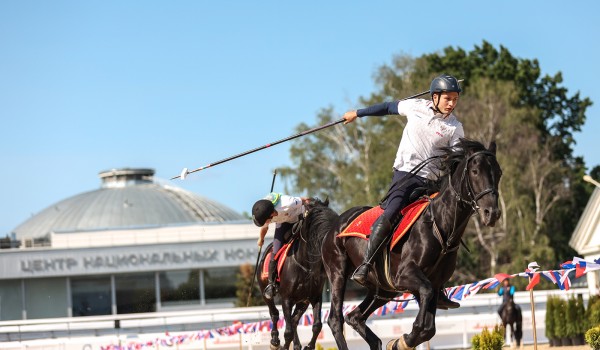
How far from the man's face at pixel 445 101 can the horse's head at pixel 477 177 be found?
20.6 inches

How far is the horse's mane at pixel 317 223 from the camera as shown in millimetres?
14422

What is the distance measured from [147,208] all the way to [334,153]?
22.3 metres

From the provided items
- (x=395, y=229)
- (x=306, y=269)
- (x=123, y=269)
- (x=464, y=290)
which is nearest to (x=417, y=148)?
(x=395, y=229)

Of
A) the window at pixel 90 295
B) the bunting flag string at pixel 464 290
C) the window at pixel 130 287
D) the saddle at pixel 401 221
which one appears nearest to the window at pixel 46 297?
the window at pixel 90 295

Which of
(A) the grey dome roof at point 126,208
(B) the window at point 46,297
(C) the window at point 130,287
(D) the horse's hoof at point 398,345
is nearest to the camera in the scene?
(D) the horse's hoof at point 398,345

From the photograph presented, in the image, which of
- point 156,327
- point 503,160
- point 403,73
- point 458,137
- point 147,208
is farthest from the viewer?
point 147,208

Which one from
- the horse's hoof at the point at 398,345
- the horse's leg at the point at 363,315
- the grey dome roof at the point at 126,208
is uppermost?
the grey dome roof at the point at 126,208

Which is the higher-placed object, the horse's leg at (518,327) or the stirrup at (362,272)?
the stirrup at (362,272)

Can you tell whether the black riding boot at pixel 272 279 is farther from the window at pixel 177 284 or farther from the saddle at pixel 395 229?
the window at pixel 177 284

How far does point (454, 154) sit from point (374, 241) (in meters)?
1.26

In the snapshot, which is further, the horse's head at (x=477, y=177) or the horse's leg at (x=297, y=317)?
the horse's leg at (x=297, y=317)

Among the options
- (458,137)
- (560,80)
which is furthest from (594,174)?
(458,137)

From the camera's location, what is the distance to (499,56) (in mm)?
69250

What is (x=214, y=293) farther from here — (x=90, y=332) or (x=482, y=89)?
(x=90, y=332)
